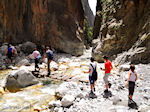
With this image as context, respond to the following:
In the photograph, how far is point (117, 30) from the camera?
43.6ft

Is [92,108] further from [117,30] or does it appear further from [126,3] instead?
[126,3]

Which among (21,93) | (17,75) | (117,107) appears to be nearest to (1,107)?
(21,93)

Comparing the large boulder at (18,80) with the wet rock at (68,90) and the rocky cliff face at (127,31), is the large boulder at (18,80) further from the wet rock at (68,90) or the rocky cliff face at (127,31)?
the rocky cliff face at (127,31)

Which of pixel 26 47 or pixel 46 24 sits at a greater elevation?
pixel 46 24

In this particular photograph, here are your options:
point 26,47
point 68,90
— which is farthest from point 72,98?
point 26,47

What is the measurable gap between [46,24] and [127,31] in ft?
33.4

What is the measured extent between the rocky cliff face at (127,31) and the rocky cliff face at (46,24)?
491 cm

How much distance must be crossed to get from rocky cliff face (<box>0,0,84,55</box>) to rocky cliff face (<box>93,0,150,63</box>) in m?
4.91

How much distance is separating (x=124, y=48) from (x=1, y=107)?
988cm

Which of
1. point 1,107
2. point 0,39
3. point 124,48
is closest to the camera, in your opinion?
point 1,107

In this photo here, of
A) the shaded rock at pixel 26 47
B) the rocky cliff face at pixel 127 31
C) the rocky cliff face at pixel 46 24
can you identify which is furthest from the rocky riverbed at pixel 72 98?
the rocky cliff face at pixel 46 24

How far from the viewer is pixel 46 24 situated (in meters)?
19.3

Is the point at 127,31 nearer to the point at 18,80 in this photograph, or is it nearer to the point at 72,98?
the point at 72,98

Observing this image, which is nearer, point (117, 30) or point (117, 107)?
point (117, 107)
